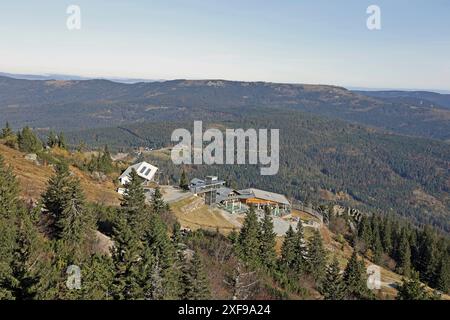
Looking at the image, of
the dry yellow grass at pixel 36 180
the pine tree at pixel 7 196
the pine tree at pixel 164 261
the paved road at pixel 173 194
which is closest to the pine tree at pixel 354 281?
the pine tree at pixel 164 261

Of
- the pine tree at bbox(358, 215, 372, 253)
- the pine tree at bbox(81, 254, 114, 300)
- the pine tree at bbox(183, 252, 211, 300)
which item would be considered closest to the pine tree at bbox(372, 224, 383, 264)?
the pine tree at bbox(358, 215, 372, 253)

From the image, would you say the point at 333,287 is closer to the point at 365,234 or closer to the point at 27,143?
the point at 365,234

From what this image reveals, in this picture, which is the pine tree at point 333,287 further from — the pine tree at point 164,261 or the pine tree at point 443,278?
the pine tree at point 443,278

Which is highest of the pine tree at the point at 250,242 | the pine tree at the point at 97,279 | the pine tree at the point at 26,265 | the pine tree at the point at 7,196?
the pine tree at the point at 7,196

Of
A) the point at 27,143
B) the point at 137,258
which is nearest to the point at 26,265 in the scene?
the point at 137,258

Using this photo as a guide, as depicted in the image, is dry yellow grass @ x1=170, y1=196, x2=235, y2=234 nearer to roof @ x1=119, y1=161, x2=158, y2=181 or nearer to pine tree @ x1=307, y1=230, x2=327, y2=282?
roof @ x1=119, y1=161, x2=158, y2=181

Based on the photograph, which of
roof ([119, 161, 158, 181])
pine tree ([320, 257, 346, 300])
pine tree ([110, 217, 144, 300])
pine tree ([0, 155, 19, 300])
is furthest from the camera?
roof ([119, 161, 158, 181])
